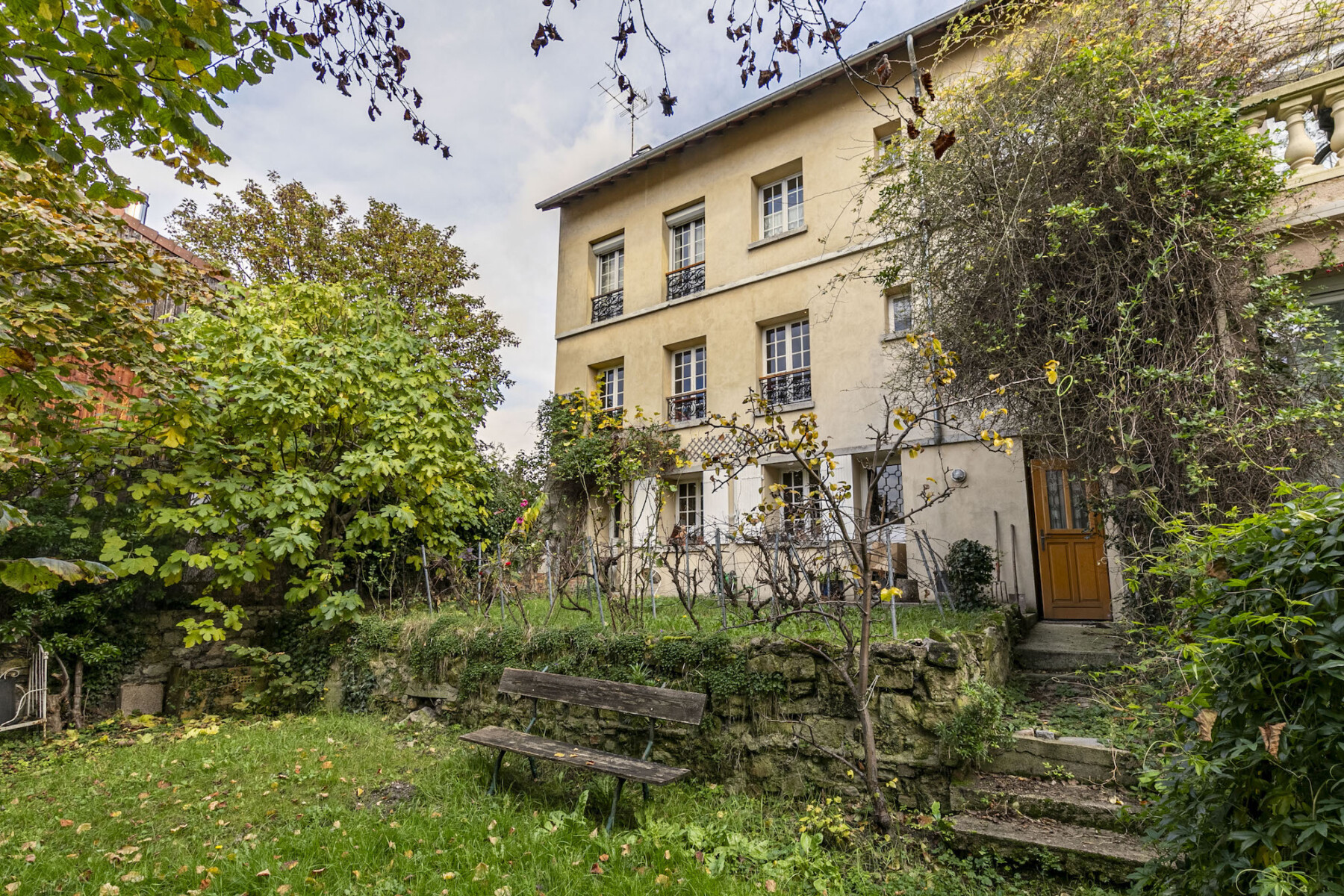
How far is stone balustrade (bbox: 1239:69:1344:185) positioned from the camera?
15.8 feet

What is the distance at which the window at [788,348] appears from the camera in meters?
11.0

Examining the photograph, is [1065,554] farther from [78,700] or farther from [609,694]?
[78,700]

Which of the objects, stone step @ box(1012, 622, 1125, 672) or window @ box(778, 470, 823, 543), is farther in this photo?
stone step @ box(1012, 622, 1125, 672)

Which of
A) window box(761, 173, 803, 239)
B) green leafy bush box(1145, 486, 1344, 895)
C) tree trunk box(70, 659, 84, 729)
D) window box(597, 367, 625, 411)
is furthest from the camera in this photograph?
window box(597, 367, 625, 411)

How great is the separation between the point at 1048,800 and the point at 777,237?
30.7 ft

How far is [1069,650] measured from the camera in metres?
6.48

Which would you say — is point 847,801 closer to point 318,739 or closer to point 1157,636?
point 1157,636

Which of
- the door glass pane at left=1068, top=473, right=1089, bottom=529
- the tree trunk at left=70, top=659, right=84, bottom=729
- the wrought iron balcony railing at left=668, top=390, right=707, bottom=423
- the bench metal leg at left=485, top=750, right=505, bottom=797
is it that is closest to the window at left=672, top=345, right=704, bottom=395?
the wrought iron balcony railing at left=668, top=390, right=707, bottom=423

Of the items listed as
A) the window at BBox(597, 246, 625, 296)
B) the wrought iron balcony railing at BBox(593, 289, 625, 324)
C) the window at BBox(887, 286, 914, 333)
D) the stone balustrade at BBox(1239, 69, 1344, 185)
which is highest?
the window at BBox(597, 246, 625, 296)

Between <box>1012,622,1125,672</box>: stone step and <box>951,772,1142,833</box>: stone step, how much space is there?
6.13ft

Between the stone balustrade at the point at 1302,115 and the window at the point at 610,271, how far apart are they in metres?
10.3

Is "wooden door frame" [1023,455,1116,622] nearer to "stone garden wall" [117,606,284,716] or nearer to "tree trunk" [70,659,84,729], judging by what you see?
"stone garden wall" [117,606,284,716]

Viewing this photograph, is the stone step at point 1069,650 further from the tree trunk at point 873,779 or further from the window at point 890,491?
the tree trunk at point 873,779

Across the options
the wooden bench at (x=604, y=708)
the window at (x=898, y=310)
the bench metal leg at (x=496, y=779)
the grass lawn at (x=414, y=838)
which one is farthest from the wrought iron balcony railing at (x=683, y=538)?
the window at (x=898, y=310)
